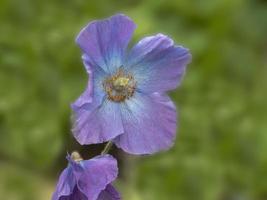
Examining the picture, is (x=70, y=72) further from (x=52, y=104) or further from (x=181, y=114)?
(x=181, y=114)

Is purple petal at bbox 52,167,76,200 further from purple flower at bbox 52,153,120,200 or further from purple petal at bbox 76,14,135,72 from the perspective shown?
purple petal at bbox 76,14,135,72

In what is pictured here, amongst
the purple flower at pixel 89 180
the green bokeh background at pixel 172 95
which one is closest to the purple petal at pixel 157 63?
the purple flower at pixel 89 180

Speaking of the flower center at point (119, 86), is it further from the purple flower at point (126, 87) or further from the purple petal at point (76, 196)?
the purple petal at point (76, 196)

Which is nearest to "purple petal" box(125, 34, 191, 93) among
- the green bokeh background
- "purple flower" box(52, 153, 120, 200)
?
"purple flower" box(52, 153, 120, 200)

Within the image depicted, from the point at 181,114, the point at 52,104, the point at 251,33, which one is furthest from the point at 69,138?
the point at 251,33

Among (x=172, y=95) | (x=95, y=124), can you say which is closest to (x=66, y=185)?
(x=95, y=124)

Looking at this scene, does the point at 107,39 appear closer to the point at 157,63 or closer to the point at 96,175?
the point at 157,63
